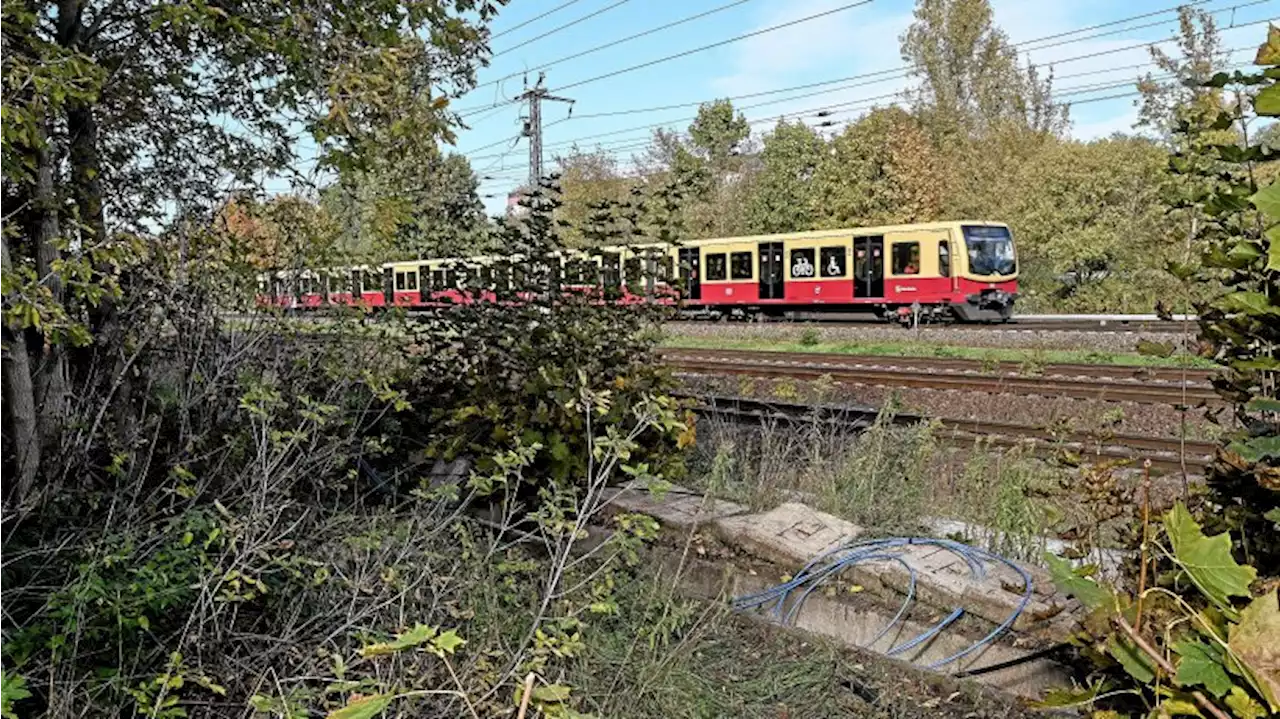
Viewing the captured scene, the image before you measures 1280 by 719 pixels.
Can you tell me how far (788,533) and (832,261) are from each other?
66.1 ft

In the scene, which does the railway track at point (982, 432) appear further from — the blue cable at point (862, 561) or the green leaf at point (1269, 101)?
the green leaf at point (1269, 101)

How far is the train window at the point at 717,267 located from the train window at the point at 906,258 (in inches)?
197

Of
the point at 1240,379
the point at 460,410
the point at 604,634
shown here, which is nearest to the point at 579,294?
the point at 460,410

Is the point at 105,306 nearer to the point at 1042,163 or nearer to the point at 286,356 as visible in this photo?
the point at 286,356

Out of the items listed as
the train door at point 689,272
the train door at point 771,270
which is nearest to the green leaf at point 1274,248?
the train door at point 689,272

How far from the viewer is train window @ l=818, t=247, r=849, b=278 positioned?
24.0 m

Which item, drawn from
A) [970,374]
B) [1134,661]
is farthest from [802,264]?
[1134,661]

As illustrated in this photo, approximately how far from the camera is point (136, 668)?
112 inches

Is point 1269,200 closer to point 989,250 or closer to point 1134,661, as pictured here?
point 1134,661

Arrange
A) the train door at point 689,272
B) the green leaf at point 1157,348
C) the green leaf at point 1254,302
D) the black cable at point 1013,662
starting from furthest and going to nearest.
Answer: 1. the train door at point 689,272
2. the black cable at point 1013,662
3. the green leaf at point 1157,348
4. the green leaf at point 1254,302

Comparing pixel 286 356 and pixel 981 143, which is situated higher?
pixel 981 143

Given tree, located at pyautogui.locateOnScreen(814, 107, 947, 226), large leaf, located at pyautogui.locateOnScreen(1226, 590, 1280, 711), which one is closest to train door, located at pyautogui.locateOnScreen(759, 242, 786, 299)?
tree, located at pyautogui.locateOnScreen(814, 107, 947, 226)

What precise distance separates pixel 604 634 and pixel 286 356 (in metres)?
2.11

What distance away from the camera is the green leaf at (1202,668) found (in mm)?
1644
